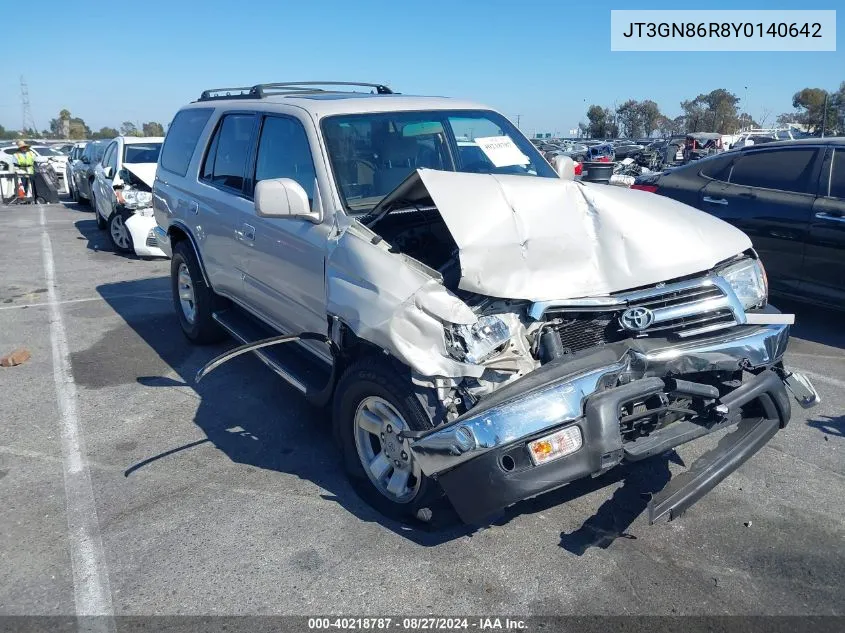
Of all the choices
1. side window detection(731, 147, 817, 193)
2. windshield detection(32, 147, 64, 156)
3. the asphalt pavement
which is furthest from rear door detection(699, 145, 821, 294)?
windshield detection(32, 147, 64, 156)

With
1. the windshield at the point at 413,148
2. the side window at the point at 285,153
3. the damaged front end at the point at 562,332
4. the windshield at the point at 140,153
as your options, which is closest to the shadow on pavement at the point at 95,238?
the windshield at the point at 140,153

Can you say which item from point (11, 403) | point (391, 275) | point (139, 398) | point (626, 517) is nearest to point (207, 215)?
point (139, 398)

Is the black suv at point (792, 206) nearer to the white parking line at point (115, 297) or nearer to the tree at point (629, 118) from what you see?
the white parking line at point (115, 297)

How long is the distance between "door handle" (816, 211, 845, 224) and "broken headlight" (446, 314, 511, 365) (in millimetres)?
4421

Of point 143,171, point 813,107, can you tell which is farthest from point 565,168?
point 813,107

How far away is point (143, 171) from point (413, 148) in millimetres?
8244

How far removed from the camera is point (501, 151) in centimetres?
481

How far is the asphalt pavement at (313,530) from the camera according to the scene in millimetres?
2998

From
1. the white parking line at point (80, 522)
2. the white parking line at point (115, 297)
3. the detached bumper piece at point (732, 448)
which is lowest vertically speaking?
the white parking line at point (80, 522)

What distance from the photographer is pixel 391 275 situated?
10.4ft

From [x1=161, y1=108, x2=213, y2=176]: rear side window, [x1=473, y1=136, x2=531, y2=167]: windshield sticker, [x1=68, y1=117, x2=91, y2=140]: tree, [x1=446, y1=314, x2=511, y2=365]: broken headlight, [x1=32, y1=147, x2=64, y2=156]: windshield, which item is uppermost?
[x1=68, y1=117, x2=91, y2=140]: tree

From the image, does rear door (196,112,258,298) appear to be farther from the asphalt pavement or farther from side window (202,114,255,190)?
the asphalt pavement

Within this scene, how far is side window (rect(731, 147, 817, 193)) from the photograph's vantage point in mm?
6496

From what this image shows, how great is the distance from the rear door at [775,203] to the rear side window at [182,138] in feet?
16.3
